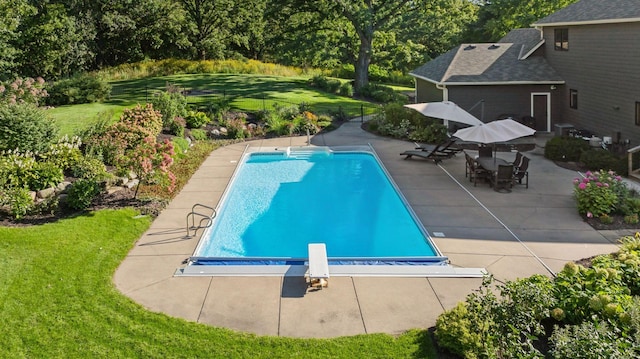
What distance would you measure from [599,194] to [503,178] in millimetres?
2997

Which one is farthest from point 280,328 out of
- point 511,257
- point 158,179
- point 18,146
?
point 18,146

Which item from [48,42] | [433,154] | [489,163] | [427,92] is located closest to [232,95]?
[427,92]

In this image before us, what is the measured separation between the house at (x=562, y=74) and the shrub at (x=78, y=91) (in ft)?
54.5

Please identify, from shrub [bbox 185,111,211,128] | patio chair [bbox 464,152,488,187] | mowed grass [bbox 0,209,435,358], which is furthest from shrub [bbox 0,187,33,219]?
patio chair [bbox 464,152,488,187]

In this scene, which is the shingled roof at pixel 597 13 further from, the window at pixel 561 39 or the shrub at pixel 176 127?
the shrub at pixel 176 127

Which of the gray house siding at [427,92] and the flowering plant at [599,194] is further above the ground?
the gray house siding at [427,92]

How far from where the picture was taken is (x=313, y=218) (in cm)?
1506

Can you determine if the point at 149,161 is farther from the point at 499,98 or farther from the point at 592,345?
the point at 499,98

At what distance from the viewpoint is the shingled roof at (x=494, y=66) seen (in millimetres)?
25141

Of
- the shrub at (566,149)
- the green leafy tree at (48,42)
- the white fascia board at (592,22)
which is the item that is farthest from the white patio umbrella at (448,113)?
the green leafy tree at (48,42)

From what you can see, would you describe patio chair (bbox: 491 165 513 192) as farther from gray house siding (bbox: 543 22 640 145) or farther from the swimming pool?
gray house siding (bbox: 543 22 640 145)

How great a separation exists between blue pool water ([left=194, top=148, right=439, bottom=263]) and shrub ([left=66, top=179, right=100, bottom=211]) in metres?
3.23

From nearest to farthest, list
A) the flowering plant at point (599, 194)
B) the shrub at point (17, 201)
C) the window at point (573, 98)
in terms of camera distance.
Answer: the shrub at point (17, 201) → the flowering plant at point (599, 194) → the window at point (573, 98)

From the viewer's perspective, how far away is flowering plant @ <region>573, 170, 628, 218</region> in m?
13.5
